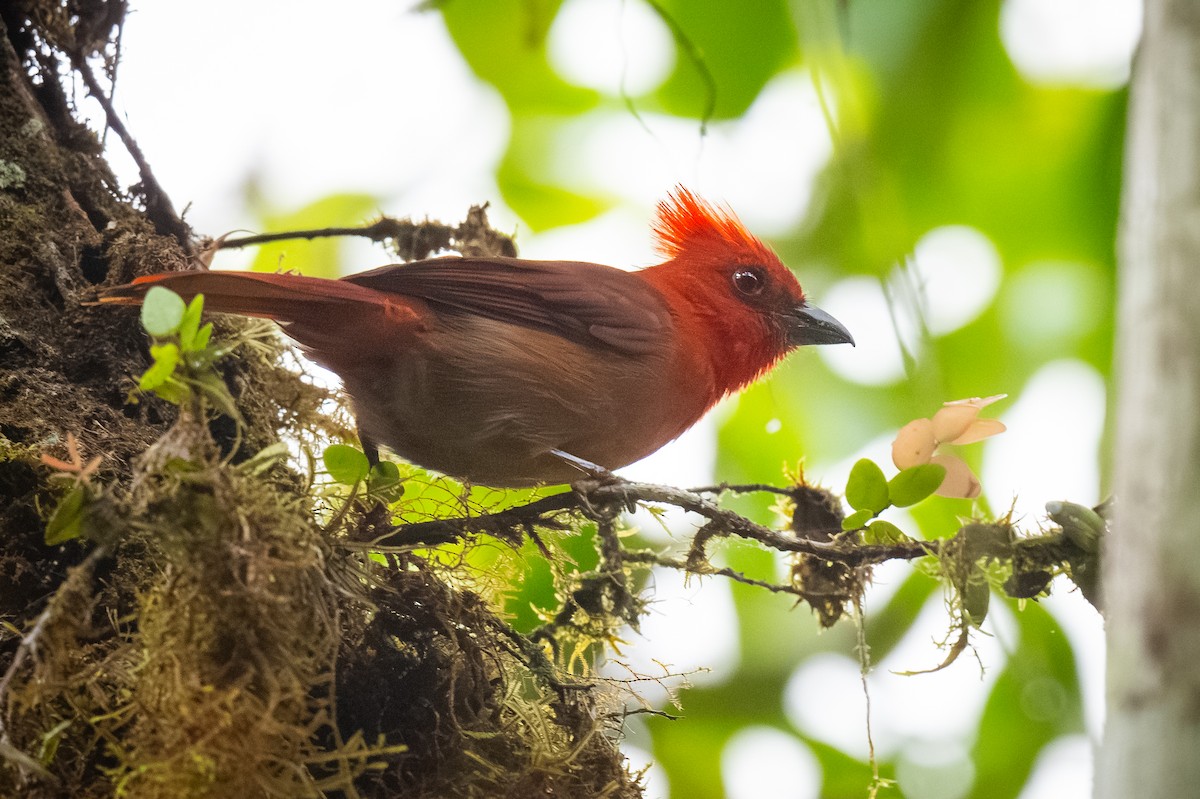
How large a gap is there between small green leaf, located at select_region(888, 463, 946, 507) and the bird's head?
1364 mm

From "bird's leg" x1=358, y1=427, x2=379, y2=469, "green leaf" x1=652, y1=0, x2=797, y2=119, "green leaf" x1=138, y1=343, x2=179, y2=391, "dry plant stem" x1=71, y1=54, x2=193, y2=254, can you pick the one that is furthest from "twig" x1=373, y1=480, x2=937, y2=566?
"green leaf" x1=652, y1=0, x2=797, y2=119

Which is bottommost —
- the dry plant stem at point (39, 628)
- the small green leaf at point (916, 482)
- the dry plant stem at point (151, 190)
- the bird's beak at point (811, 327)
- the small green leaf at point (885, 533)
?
the dry plant stem at point (39, 628)

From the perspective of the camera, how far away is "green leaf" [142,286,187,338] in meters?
1.58

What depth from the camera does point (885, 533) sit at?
91.4 inches

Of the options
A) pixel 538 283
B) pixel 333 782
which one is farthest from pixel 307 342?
pixel 333 782

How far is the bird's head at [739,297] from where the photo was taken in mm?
3666

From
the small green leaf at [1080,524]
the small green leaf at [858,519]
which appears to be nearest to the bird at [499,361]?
the small green leaf at [858,519]

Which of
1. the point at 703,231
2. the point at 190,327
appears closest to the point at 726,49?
the point at 703,231

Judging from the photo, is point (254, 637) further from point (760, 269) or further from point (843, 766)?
point (843, 766)

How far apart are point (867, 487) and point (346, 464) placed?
123cm

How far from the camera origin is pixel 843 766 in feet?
13.0

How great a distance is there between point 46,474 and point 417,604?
0.87 metres

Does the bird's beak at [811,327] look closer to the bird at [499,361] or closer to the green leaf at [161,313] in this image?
the bird at [499,361]

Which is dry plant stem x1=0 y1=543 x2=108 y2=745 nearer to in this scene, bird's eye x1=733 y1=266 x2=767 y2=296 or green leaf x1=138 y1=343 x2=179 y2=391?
green leaf x1=138 y1=343 x2=179 y2=391
